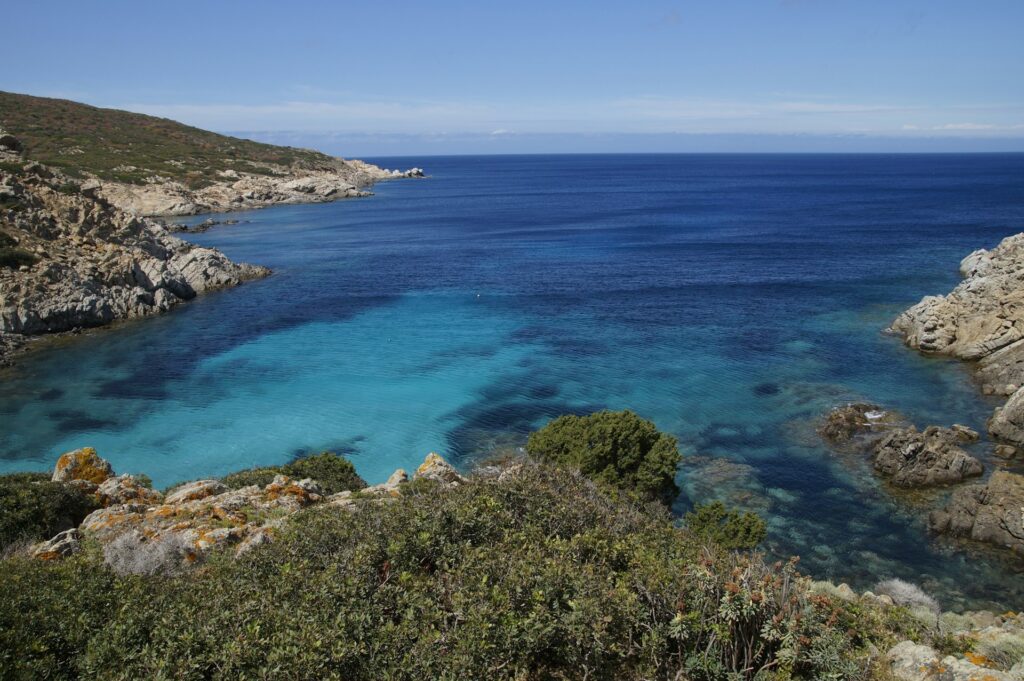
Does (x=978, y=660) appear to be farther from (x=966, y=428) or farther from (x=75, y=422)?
(x=75, y=422)

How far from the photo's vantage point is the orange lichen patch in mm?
11137

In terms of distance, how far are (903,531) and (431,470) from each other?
17.2 m

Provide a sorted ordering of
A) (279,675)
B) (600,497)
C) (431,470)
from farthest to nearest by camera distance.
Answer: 1. (431,470)
2. (600,497)
3. (279,675)

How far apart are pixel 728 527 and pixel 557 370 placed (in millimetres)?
19876

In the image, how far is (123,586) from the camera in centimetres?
1038

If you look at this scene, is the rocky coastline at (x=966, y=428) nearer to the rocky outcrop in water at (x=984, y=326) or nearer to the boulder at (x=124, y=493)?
the rocky outcrop in water at (x=984, y=326)

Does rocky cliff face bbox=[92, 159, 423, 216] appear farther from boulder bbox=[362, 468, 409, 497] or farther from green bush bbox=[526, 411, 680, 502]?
boulder bbox=[362, 468, 409, 497]

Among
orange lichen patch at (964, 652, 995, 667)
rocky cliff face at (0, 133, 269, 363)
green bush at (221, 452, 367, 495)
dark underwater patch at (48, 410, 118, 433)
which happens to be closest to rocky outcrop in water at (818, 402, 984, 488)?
orange lichen patch at (964, 652, 995, 667)

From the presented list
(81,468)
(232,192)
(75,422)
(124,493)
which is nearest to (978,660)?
(124,493)

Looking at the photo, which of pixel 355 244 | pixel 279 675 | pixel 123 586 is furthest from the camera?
pixel 355 244

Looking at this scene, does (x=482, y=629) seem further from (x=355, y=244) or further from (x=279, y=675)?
(x=355, y=244)

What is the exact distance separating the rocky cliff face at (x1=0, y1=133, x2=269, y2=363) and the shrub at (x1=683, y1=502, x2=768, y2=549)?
146 feet

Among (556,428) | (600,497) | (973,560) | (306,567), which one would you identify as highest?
(306,567)

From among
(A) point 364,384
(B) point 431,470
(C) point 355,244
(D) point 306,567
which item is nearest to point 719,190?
(C) point 355,244
